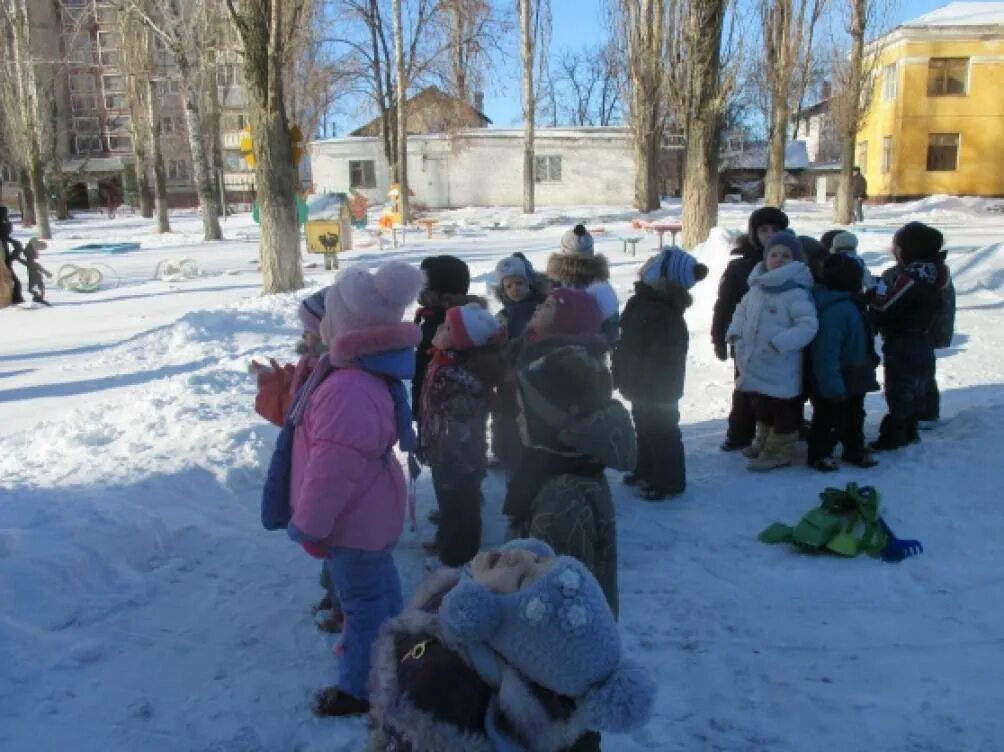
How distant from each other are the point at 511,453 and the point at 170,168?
60380 mm

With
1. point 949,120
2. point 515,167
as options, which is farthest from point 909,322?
point 515,167

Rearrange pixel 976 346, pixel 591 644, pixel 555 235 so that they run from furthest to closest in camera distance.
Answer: pixel 555 235 → pixel 976 346 → pixel 591 644

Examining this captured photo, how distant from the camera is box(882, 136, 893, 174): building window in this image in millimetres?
37219

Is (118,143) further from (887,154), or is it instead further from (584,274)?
(584,274)

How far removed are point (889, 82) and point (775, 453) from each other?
3754cm

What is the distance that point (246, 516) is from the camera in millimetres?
4891

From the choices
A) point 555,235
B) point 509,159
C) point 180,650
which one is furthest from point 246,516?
point 509,159

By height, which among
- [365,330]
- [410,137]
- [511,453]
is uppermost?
[410,137]

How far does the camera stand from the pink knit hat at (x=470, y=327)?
3881 millimetres

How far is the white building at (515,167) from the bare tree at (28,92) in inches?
661

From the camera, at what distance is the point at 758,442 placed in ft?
19.5

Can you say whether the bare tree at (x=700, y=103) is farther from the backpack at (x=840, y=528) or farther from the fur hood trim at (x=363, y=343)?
the fur hood trim at (x=363, y=343)

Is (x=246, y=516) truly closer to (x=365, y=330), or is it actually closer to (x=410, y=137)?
(x=365, y=330)

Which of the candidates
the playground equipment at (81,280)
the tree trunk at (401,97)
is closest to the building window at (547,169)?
the tree trunk at (401,97)
